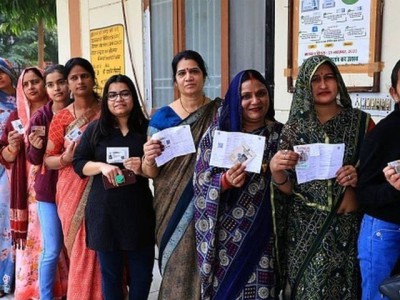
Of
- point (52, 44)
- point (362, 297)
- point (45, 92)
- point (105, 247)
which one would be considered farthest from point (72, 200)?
point (52, 44)

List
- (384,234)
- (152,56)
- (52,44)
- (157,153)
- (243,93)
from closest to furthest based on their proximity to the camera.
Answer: (384,234) < (243,93) < (157,153) < (152,56) < (52,44)

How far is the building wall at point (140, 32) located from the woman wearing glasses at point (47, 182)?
1525 mm

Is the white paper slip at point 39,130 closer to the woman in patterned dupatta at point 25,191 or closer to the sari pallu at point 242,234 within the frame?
the woman in patterned dupatta at point 25,191

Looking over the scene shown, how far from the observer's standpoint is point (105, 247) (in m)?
2.69

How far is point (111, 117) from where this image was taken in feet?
8.96

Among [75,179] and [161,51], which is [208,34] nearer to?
[161,51]

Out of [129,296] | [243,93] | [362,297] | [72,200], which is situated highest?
[243,93]

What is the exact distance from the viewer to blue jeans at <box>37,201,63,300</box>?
3.19 m

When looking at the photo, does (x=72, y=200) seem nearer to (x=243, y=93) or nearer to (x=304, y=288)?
(x=243, y=93)

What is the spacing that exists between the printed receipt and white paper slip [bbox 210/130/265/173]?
0.63ft

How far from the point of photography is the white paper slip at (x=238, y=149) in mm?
2191

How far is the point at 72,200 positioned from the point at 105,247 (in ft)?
1.43

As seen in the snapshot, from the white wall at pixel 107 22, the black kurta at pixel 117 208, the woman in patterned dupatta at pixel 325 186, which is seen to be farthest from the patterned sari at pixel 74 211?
the white wall at pixel 107 22

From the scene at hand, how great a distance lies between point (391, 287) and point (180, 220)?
1.11 metres
